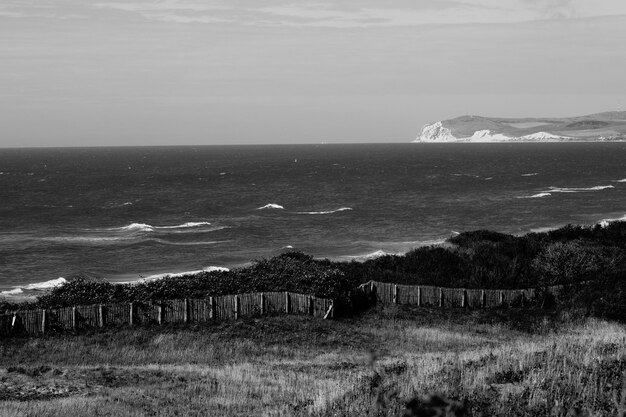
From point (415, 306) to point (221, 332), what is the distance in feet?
30.4

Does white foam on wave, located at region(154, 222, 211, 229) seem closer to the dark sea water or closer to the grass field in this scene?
the dark sea water

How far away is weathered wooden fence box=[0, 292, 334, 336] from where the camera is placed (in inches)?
1064

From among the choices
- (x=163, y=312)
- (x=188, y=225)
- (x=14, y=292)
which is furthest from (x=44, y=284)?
(x=188, y=225)

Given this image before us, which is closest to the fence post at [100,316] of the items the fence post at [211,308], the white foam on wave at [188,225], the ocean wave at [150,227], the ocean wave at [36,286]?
the fence post at [211,308]

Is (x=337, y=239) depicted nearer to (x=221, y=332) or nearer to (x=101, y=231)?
(x=101, y=231)

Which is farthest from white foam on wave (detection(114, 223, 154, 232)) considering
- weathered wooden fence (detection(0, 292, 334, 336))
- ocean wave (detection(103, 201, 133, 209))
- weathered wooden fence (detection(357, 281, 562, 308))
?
weathered wooden fence (detection(0, 292, 334, 336))

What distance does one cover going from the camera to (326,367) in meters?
21.8

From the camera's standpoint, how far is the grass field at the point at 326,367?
13281 mm

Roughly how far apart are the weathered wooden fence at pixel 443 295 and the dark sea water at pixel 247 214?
913 inches

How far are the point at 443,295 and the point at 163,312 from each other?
12.3 meters

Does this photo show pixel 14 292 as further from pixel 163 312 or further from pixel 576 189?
pixel 576 189

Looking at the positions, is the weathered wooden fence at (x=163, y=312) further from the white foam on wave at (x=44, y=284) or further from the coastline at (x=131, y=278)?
the white foam on wave at (x=44, y=284)

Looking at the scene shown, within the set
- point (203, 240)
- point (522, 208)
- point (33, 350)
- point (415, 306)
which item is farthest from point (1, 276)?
point (522, 208)

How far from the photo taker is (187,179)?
141250 millimetres
